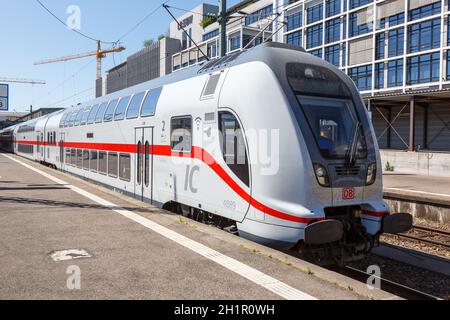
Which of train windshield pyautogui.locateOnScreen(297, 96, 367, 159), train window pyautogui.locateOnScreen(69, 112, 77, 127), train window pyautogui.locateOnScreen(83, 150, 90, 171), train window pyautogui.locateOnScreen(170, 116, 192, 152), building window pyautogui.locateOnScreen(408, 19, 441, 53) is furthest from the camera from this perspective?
building window pyautogui.locateOnScreen(408, 19, 441, 53)

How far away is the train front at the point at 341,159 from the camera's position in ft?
21.6

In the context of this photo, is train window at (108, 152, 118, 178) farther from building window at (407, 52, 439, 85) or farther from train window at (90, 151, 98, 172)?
building window at (407, 52, 439, 85)

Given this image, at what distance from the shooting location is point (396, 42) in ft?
138

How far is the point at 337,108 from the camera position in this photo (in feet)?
23.6

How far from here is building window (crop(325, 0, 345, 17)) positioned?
48000mm

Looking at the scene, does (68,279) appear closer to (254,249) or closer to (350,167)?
(254,249)

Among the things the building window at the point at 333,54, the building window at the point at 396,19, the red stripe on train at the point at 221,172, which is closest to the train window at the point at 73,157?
the red stripe on train at the point at 221,172

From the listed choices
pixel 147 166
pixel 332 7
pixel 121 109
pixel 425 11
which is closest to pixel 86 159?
pixel 121 109

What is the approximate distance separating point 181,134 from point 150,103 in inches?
87.4

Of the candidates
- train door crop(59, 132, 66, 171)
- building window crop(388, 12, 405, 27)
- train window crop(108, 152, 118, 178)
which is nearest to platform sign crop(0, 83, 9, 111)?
train door crop(59, 132, 66, 171)

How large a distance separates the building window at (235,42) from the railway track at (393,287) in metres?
55.2

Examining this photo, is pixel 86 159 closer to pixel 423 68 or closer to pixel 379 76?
pixel 423 68

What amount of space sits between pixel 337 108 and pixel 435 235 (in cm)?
643

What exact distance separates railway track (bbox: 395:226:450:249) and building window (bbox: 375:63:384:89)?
3504 cm
